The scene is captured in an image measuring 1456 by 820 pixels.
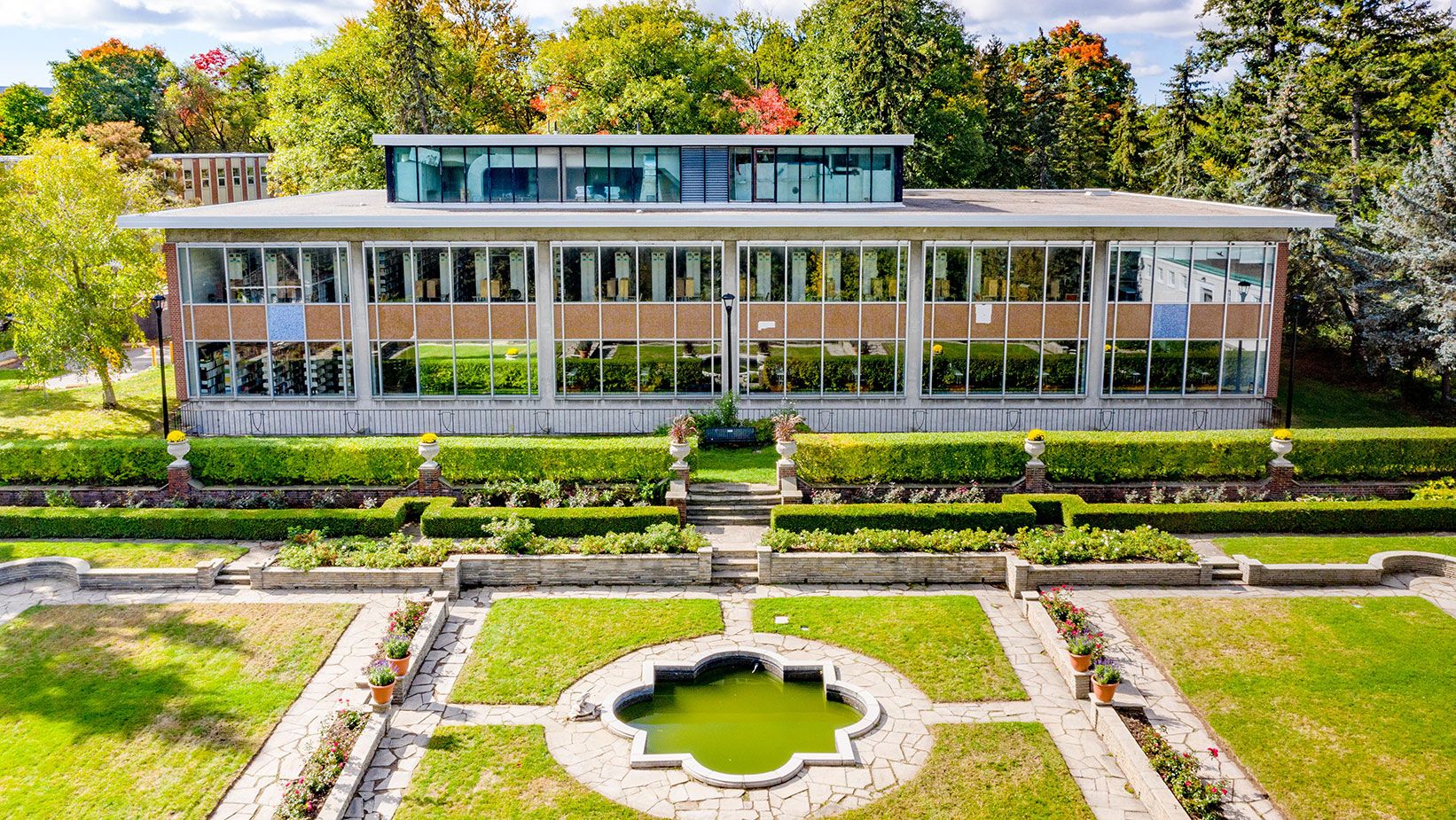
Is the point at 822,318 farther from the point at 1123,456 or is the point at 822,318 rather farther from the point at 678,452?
the point at 1123,456

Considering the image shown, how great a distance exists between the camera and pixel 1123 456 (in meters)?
28.2

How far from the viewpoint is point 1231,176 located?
46.2m

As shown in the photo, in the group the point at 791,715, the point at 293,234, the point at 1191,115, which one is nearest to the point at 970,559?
the point at 791,715

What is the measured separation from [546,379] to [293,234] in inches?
352

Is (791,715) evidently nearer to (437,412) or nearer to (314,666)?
(314,666)

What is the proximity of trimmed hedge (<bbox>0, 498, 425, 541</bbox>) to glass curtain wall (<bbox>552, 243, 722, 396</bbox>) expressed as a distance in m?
8.97

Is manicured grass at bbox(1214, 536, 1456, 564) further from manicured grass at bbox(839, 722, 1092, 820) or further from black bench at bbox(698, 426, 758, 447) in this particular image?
black bench at bbox(698, 426, 758, 447)

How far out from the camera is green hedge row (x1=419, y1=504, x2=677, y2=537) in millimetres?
25516

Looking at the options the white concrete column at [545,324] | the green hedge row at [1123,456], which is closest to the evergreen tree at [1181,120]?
the green hedge row at [1123,456]

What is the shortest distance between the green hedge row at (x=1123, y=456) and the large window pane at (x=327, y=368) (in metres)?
15.2

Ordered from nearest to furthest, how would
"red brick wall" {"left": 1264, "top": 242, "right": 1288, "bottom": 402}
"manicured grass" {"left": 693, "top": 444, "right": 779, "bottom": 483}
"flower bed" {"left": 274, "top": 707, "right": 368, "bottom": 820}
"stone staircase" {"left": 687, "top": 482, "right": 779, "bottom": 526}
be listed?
"flower bed" {"left": 274, "top": 707, "right": 368, "bottom": 820} < "stone staircase" {"left": 687, "top": 482, "right": 779, "bottom": 526} < "manicured grass" {"left": 693, "top": 444, "right": 779, "bottom": 483} < "red brick wall" {"left": 1264, "top": 242, "right": 1288, "bottom": 402}

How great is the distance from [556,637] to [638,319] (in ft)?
46.1

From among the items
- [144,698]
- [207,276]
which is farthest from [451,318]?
[144,698]

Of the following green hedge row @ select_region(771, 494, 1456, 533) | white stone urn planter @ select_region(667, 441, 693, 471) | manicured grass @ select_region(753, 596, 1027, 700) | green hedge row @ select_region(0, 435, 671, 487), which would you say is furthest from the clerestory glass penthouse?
manicured grass @ select_region(753, 596, 1027, 700)
